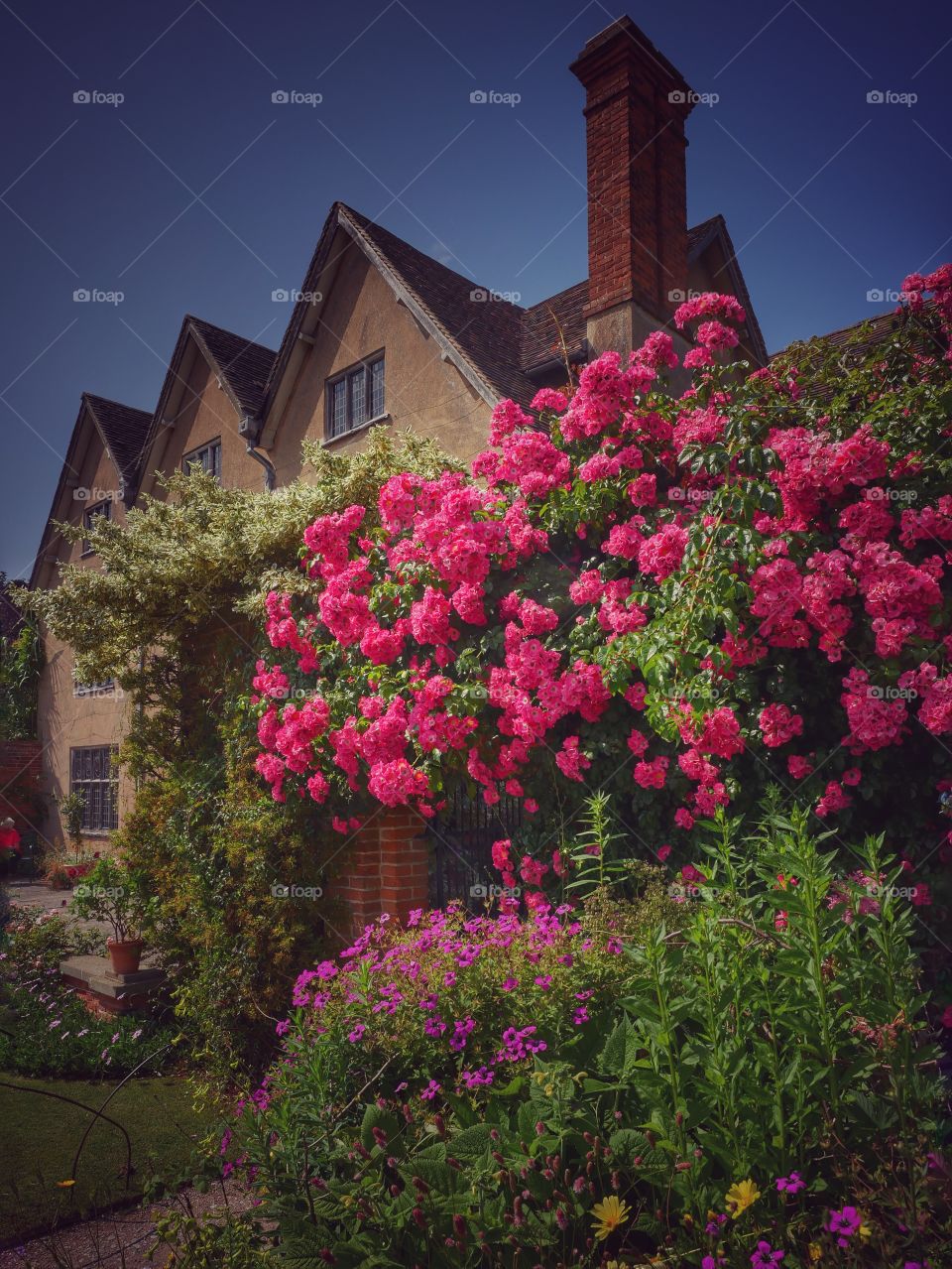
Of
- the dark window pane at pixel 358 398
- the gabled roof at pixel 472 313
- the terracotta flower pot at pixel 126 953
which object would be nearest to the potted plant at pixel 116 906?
the terracotta flower pot at pixel 126 953

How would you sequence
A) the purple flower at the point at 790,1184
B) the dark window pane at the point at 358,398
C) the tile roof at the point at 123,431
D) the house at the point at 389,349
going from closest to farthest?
the purple flower at the point at 790,1184 < the house at the point at 389,349 < the dark window pane at the point at 358,398 < the tile roof at the point at 123,431

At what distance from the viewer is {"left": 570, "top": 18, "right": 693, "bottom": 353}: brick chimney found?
998cm

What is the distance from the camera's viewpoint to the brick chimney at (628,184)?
998 cm

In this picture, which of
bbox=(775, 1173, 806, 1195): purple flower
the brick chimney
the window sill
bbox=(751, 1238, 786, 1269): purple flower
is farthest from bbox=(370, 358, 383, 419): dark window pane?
bbox=(751, 1238, 786, 1269): purple flower

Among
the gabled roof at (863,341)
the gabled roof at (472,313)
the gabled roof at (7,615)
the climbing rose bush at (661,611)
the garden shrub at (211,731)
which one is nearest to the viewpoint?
the climbing rose bush at (661,611)

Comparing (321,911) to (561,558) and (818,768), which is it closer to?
(561,558)

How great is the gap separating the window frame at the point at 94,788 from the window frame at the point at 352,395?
9.34m

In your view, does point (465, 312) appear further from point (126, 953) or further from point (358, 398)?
point (126, 953)

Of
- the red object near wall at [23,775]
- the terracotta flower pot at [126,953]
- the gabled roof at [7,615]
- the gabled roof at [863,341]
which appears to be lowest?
the terracotta flower pot at [126,953]

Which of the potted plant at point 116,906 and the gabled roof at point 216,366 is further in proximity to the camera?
the gabled roof at point 216,366

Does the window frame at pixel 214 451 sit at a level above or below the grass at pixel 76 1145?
above

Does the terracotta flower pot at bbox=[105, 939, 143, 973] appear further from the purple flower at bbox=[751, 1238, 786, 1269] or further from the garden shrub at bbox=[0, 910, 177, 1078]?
the purple flower at bbox=[751, 1238, 786, 1269]

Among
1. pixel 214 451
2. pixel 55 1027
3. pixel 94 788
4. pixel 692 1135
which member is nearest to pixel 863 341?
pixel 692 1135

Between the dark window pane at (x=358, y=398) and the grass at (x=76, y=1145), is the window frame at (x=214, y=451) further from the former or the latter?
the grass at (x=76, y=1145)
